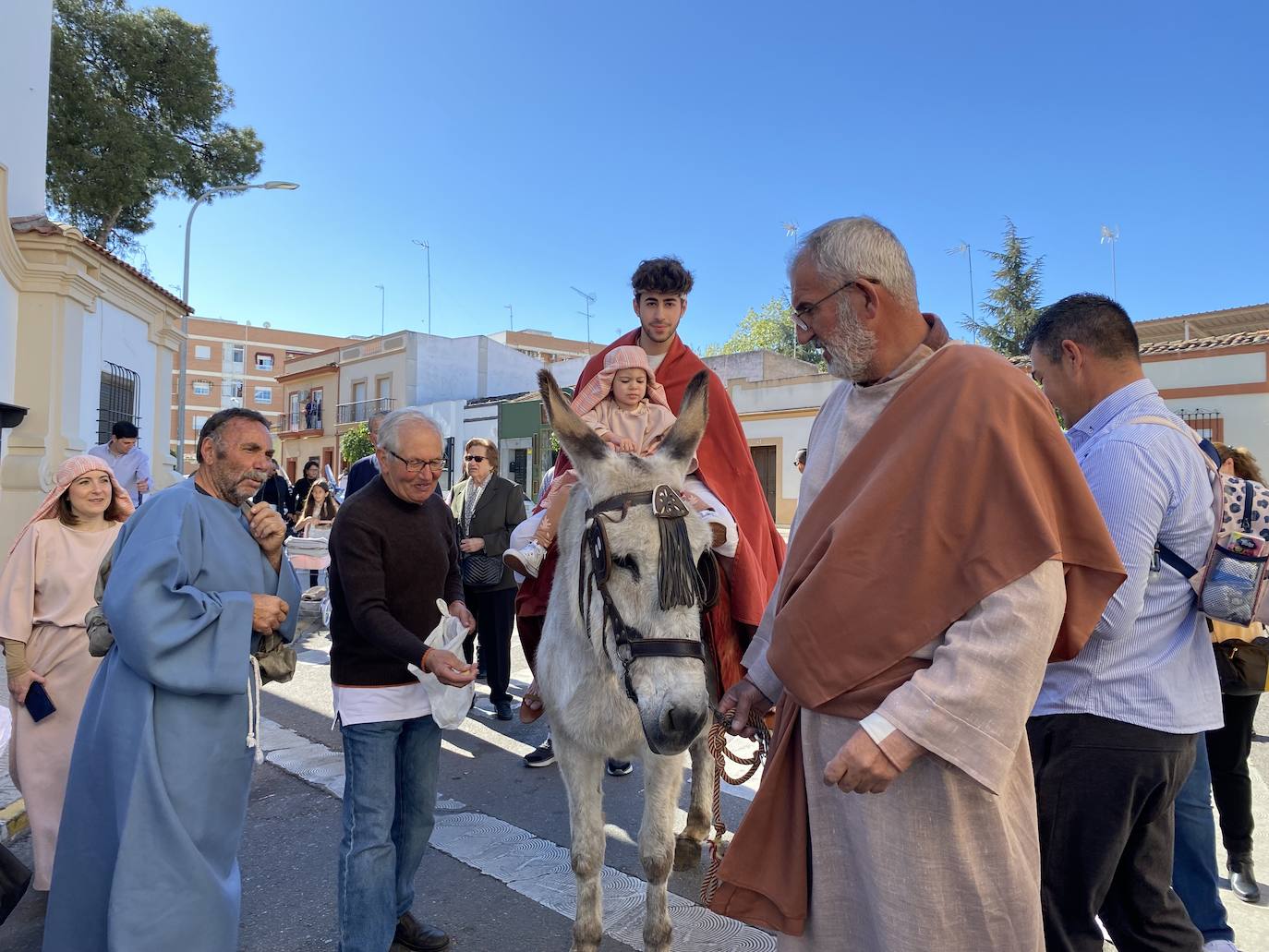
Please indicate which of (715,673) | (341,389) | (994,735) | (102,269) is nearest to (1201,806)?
(715,673)

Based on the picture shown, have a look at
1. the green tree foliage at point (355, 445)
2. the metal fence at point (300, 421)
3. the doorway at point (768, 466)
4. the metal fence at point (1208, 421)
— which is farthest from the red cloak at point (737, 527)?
the metal fence at point (300, 421)

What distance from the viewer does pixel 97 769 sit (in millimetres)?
2885

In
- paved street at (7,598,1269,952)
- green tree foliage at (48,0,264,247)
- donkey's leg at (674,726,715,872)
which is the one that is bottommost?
paved street at (7,598,1269,952)

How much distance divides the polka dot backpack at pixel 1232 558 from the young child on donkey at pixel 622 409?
1.92 m

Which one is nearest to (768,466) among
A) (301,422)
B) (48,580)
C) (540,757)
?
(540,757)

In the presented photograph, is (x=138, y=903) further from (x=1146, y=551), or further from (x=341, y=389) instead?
(x=341, y=389)

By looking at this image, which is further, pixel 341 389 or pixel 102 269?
pixel 341 389

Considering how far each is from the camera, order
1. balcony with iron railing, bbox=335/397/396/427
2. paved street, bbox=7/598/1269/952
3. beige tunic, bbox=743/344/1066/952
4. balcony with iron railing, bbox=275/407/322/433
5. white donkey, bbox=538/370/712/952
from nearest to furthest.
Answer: beige tunic, bbox=743/344/1066/952, white donkey, bbox=538/370/712/952, paved street, bbox=7/598/1269/952, balcony with iron railing, bbox=335/397/396/427, balcony with iron railing, bbox=275/407/322/433

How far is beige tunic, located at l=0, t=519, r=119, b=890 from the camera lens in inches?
156

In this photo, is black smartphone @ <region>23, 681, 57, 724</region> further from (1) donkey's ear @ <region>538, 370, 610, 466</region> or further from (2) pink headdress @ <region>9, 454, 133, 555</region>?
(1) donkey's ear @ <region>538, 370, 610, 466</region>

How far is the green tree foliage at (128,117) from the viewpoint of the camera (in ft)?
66.2

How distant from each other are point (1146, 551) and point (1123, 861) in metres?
0.89

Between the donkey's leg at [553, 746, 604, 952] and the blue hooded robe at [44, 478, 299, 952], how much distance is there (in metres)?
1.24

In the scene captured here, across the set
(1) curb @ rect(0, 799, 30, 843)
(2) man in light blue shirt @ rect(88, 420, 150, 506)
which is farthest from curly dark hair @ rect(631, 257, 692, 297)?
(2) man in light blue shirt @ rect(88, 420, 150, 506)
